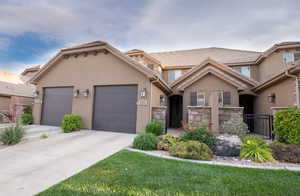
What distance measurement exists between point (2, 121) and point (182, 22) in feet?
52.2

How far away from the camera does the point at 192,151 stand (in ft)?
14.8

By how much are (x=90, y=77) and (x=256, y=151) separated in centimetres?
978

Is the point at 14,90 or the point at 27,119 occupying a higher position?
the point at 14,90

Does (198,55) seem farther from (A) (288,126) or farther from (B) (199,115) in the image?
(A) (288,126)

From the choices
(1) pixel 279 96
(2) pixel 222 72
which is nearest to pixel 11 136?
(2) pixel 222 72

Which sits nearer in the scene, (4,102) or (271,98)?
(271,98)

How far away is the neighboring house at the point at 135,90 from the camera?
313 inches

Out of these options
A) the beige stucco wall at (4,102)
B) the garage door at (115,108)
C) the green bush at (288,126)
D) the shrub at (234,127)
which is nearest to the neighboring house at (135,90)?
the garage door at (115,108)

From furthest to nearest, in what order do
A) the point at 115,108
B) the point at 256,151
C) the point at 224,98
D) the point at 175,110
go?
1. the point at 175,110
2. the point at 224,98
3. the point at 115,108
4. the point at 256,151

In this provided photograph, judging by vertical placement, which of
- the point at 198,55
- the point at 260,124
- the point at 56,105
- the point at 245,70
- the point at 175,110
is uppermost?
the point at 198,55

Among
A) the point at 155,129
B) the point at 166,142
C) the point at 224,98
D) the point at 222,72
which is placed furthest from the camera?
the point at 222,72

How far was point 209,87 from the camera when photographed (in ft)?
33.6

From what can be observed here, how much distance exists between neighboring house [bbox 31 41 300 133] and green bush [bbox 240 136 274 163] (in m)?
2.62

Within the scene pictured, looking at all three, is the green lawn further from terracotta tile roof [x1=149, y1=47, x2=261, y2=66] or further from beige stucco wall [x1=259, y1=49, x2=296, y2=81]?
terracotta tile roof [x1=149, y1=47, x2=261, y2=66]
